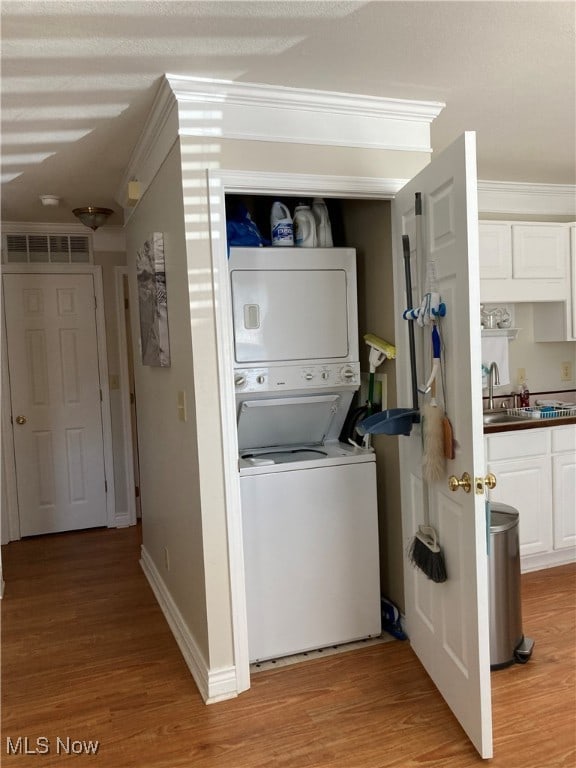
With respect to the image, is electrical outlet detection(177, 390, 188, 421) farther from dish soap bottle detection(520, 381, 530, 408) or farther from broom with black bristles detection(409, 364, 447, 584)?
dish soap bottle detection(520, 381, 530, 408)

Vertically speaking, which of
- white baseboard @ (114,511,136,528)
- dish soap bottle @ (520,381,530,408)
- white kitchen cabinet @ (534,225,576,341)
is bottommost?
white baseboard @ (114,511,136,528)

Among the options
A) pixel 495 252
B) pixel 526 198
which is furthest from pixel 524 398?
pixel 526 198

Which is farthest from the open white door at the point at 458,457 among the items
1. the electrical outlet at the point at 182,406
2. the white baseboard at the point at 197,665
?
the electrical outlet at the point at 182,406

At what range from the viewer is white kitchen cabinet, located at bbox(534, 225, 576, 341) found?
386cm

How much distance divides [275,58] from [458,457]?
1.48 m

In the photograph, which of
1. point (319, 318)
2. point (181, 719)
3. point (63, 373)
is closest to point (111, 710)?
point (181, 719)

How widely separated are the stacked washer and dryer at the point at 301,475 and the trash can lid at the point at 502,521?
51cm

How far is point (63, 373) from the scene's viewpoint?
181 inches

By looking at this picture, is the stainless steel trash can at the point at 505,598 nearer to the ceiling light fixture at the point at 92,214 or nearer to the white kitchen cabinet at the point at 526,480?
the white kitchen cabinet at the point at 526,480

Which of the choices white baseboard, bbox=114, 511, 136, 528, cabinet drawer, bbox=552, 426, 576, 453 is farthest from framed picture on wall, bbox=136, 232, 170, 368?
cabinet drawer, bbox=552, 426, 576, 453

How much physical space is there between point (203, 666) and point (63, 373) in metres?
2.86

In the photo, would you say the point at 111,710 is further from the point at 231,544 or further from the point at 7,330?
the point at 7,330

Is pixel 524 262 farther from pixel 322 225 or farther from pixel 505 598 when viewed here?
pixel 505 598

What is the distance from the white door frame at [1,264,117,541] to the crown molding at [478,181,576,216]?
113 inches
